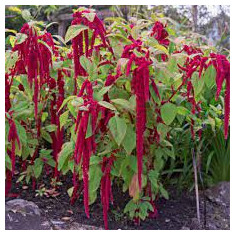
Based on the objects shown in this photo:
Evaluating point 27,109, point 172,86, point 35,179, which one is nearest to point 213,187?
point 172,86

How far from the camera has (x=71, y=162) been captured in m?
1.62

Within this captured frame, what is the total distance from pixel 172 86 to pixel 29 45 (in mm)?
606

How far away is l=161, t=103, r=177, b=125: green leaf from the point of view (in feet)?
4.66

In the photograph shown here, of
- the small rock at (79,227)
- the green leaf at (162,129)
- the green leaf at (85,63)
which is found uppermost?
the green leaf at (85,63)

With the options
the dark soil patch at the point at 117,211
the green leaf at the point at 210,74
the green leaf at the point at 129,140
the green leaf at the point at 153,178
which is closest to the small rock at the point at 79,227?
the dark soil patch at the point at 117,211

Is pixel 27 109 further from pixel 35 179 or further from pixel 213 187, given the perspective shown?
pixel 213 187

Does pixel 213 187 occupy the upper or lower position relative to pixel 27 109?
lower

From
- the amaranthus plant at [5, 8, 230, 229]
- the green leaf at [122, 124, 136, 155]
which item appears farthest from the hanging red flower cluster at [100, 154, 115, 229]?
the green leaf at [122, 124, 136, 155]

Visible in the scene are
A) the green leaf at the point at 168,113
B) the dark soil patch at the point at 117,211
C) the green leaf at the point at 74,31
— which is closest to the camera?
the green leaf at the point at 74,31

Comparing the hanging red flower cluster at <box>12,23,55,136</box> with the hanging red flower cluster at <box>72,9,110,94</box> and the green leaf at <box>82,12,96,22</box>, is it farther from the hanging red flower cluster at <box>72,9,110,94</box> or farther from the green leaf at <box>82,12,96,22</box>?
the green leaf at <box>82,12,96,22</box>

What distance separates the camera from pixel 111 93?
1421mm

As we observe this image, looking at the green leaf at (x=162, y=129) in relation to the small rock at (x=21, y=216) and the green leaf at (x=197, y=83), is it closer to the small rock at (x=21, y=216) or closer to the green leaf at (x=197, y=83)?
the green leaf at (x=197, y=83)

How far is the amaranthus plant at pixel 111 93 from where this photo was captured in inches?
50.6

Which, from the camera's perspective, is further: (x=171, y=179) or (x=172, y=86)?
(x=171, y=179)
